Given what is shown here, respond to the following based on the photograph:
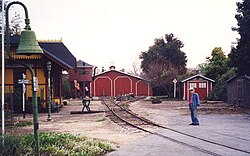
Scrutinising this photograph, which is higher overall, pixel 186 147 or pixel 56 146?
pixel 56 146

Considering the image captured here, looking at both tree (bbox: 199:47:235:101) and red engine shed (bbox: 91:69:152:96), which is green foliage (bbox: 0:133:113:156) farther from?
red engine shed (bbox: 91:69:152:96)

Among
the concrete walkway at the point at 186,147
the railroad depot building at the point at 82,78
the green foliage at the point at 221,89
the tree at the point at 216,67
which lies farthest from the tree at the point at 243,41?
the railroad depot building at the point at 82,78

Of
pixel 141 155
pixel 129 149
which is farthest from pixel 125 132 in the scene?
pixel 141 155

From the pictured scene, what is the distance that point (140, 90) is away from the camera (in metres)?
72.4

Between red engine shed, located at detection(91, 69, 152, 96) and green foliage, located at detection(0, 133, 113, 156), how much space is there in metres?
59.9

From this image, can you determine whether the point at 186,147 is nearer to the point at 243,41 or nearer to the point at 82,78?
the point at 243,41

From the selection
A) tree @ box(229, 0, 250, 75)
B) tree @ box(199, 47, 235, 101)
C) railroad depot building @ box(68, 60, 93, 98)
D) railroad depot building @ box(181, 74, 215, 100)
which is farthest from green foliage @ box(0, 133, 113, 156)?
railroad depot building @ box(68, 60, 93, 98)

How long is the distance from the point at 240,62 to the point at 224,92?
19.2 m

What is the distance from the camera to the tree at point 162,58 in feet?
213

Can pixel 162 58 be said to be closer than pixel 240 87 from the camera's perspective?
No

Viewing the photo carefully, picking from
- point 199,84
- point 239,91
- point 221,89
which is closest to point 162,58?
point 199,84

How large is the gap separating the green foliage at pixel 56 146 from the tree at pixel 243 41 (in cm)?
1807

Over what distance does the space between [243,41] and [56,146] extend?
19.8 metres

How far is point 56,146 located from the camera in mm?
10664
